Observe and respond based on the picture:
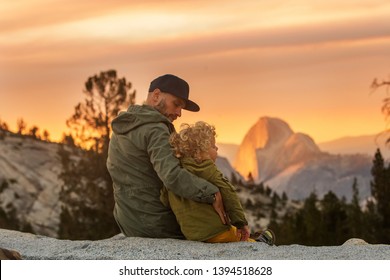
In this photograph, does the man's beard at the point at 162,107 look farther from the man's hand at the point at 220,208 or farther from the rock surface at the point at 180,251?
the rock surface at the point at 180,251

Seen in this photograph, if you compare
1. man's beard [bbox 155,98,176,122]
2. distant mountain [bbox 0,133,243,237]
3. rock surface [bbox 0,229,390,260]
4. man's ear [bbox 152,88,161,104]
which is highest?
distant mountain [bbox 0,133,243,237]

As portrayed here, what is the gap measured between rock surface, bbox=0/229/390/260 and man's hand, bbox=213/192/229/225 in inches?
10.0

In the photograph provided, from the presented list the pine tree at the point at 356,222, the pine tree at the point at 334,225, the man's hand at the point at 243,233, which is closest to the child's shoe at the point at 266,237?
the man's hand at the point at 243,233

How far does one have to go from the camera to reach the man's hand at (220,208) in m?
10.2

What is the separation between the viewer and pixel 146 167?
421 inches

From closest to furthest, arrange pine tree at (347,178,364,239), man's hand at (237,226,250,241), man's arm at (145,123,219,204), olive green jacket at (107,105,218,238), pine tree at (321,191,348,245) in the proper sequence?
man's arm at (145,123,219,204) → man's hand at (237,226,250,241) → olive green jacket at (107,105,218,238) → pine tree at (321,191,348,245) → pine tree at (347,178,364,239)

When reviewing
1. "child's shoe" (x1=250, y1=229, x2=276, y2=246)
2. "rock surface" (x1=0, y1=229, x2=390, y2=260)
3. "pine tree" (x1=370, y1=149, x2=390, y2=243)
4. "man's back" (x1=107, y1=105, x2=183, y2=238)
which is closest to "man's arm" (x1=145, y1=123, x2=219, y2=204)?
"man's back" (x1=107, y1=105, x2=183, y2=238)

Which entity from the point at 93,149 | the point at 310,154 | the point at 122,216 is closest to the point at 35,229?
the point at 93,149

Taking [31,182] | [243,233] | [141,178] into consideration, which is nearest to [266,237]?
[243,233]

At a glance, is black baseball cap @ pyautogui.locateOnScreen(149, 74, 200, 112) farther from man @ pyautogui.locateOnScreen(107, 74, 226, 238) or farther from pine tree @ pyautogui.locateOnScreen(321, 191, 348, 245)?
pine tree @ pyautogui.locateOnScreen(321, 191, 348, 245)

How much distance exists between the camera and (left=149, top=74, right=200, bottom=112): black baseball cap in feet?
35.4
